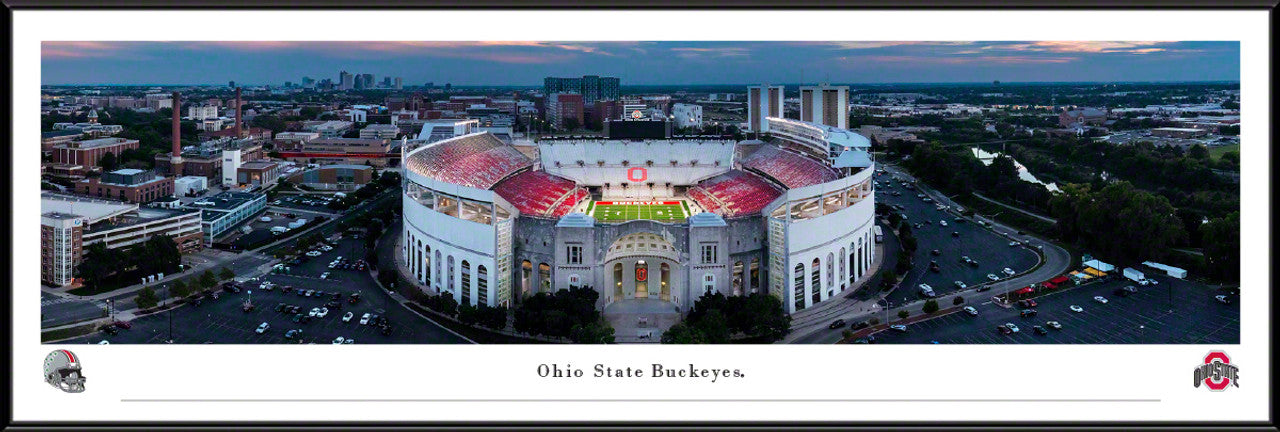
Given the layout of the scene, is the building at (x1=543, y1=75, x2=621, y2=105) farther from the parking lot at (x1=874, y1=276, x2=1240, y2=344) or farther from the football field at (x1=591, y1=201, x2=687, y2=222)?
the parking lot at (x1=874, y1=276, x2=1240, y2=344)

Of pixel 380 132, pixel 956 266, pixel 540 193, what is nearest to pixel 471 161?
pixel 540 193

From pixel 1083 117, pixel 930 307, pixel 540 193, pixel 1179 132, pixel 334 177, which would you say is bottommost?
pixel 930 307

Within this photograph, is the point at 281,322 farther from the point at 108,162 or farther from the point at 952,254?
the point at 108,162

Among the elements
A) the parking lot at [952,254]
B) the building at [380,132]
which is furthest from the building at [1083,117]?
the building at [380,132]

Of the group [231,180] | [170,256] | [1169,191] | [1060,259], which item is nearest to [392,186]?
[231,180]

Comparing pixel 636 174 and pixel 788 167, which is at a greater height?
pixel 788 167

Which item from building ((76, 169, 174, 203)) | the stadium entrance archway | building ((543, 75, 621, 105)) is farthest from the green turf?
building ((543, 75, 621, 105))

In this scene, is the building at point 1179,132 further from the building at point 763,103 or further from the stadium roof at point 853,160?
the building at point 763,103
